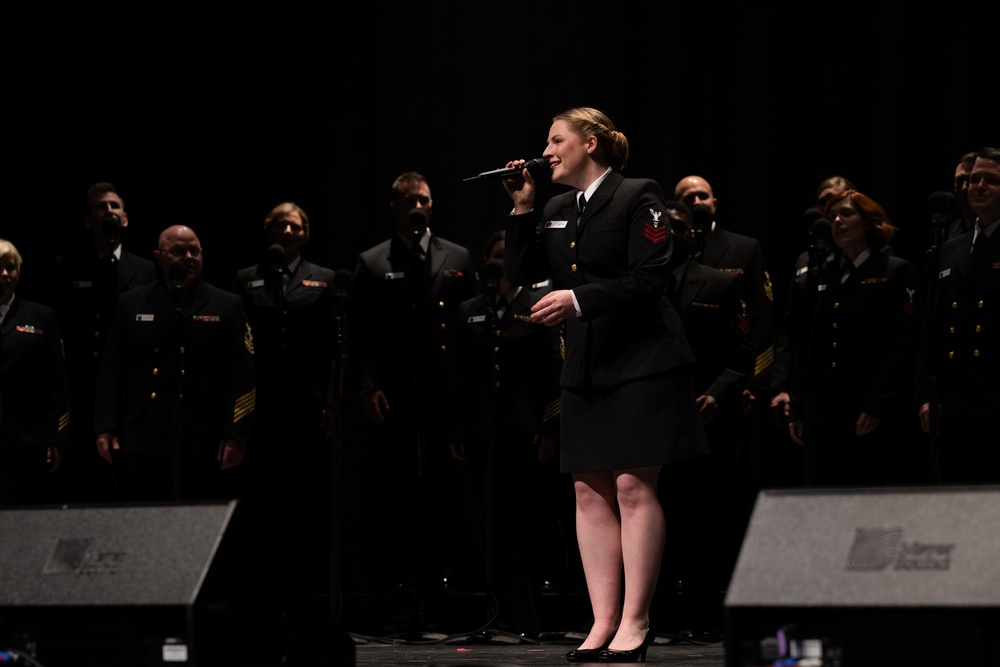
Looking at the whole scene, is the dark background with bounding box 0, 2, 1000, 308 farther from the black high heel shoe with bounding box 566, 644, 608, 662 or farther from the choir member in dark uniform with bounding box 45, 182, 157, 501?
the black high heel shoe with bounding box 566, 644, 608, 662

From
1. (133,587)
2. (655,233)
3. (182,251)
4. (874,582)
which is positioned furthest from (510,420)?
(874,582)

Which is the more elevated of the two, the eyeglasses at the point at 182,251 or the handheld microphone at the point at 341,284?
the eyeglasses at the point at 182,251

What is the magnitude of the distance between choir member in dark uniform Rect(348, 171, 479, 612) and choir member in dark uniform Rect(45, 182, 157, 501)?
0.97m

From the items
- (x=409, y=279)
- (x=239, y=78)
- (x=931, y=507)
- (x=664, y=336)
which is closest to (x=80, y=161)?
(x=239, y=78)

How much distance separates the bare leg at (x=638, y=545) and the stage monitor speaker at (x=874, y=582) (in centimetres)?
114

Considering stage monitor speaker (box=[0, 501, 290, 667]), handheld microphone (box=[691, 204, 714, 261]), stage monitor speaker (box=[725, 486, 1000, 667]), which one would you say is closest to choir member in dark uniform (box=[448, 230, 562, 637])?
handheld microphone (box=[691, 204, 714, 261])

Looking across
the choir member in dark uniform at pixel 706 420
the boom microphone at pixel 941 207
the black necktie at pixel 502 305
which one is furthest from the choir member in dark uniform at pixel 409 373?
the boom microphone at pixel 941 207

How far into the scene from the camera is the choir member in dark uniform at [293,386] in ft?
18.0

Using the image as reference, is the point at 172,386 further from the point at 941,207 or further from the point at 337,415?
the point at 941,207

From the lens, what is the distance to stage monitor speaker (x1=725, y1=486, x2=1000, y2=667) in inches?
77.1

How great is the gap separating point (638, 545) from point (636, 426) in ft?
0.98

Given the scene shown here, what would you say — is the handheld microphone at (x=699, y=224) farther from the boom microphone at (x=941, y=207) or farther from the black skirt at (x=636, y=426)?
the black skirt at (x=636, y=426)

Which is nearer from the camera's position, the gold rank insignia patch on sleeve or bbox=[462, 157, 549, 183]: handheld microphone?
bbox=[462, 157, 549, 183]: handheld microphone

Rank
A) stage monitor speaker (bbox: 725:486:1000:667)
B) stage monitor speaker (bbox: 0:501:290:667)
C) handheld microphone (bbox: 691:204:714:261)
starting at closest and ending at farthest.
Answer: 1. stage monitor speaker (bbox: 725:486:1000:667)
2. stage monitor speaker (bbox: 0:501:290:667)
3. handheld microphone (bbox: 691:204:714:261)
